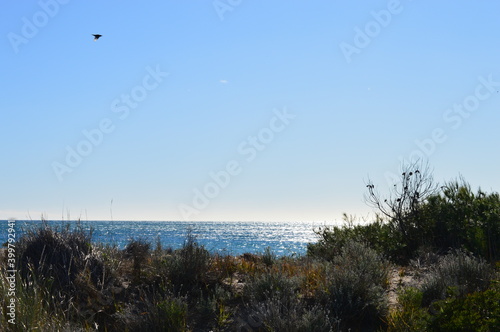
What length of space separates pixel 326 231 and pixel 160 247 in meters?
6.74

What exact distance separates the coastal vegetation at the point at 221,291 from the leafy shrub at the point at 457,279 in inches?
0.8

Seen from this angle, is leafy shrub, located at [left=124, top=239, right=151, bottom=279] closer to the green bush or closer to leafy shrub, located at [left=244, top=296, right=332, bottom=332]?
leafy shrub, located at [left=244, top=296, right=332, bottom=332]

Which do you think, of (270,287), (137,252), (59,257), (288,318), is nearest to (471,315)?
(288,318)

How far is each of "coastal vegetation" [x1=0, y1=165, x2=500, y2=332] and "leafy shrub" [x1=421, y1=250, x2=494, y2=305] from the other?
0.02 meters

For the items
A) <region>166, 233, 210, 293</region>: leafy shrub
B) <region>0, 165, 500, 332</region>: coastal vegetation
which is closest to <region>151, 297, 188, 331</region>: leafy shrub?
<region>0, 165, 500, 332</region>: coastal vegetation

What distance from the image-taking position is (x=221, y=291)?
29.4 ft

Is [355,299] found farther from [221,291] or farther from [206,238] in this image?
[206,238]

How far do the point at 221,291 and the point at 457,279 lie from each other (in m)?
4.72

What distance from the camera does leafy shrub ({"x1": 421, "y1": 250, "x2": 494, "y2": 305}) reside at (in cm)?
926

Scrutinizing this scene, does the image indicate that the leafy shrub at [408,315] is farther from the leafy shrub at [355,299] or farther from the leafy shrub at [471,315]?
the leafy shrub at [471,315]

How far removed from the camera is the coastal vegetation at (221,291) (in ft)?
23.4

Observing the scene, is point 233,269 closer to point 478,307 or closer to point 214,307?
point 214,307

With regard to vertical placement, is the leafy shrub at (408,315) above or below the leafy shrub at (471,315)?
below

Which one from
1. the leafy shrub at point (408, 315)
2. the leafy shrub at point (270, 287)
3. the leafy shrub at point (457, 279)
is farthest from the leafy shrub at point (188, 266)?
the leafy shrub at point (457, 279)
